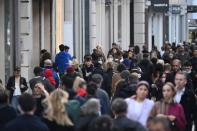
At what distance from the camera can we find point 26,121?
1084 centimetres

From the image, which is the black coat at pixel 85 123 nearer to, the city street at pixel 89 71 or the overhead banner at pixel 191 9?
the city street at pixel 89 71

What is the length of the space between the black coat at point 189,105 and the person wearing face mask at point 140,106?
1.77 metres

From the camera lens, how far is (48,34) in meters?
30.5

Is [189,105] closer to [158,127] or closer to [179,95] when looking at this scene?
[179,95]

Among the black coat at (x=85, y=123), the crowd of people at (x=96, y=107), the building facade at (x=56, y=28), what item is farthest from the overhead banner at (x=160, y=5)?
the black coat at (x=85, y=123)

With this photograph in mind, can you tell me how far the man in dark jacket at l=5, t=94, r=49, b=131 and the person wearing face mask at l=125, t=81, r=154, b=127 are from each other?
93.2 inches

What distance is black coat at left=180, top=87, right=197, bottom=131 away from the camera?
15.1 metres

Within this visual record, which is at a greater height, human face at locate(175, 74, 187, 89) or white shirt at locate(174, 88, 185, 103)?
human face at locate(175, 74, 187, 89)

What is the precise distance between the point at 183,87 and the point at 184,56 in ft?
46.5

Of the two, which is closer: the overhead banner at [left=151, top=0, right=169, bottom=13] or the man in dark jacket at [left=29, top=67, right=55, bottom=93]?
the man in dark jacket at [left=29, top=67, right=55, bottom=93]

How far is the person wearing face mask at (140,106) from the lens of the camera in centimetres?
1306

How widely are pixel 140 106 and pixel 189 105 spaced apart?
2.15m

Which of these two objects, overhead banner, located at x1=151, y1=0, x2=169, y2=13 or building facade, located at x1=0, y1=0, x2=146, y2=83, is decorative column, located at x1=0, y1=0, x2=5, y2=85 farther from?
overhead banner, located at x1=151, y1=0, x2=169, y2=13

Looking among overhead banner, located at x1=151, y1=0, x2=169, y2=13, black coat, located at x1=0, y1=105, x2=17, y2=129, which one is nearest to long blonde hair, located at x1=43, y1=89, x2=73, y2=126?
black coat, located at x1=0, y1=105, x2=17, y2=129
